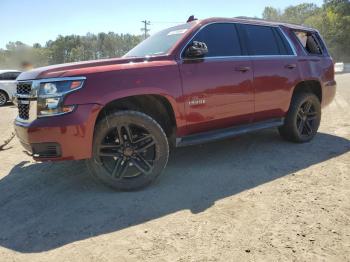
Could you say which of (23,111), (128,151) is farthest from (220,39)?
(23,111)

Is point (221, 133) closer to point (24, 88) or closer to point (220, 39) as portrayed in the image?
point (220, 39)

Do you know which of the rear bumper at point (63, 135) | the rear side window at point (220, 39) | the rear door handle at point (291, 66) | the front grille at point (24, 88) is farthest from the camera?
the rear door handle at point (291, 66)

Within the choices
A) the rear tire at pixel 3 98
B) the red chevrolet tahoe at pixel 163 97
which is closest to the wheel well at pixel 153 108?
the red chevrolet tahoe at pixel 163 97

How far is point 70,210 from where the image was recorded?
3.80 metres

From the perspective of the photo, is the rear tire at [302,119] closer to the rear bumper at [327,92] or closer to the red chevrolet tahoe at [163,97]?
the red chevrolet tahoe at [163,97]

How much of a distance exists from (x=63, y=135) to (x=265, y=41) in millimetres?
3362

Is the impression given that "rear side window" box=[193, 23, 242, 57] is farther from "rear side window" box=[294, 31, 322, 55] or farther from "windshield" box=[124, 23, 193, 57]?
"rear side window" box=[294, 31, 322, 55]

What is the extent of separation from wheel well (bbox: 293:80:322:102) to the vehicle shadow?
89 centimetres

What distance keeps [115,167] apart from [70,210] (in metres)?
0.68

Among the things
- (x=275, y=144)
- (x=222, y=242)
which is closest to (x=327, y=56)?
(x=275, y=144)

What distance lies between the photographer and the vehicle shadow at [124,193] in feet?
11.3

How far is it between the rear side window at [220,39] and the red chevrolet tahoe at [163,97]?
0.01 m

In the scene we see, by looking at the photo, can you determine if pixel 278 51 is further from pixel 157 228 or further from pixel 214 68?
pixel 157 228

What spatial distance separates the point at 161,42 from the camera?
511 centimetres
